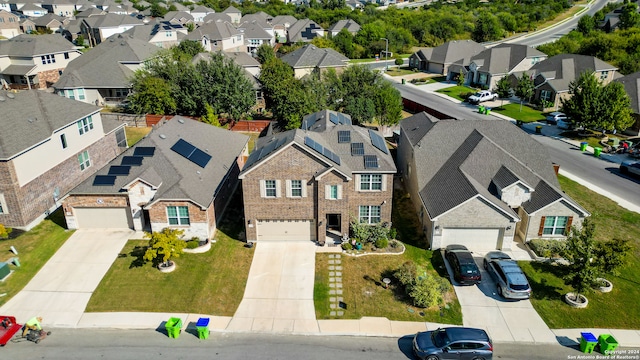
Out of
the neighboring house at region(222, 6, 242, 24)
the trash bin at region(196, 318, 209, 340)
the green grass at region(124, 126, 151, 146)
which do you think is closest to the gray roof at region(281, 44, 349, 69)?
the green grass at region(124, 126, 151, 146)

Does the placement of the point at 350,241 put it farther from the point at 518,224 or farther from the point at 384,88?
the point at 384,88

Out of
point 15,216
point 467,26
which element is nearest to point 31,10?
point 467,26

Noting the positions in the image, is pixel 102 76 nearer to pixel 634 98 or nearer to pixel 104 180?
pixel 104 180

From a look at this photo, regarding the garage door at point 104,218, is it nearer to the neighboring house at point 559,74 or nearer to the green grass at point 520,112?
the green grass at point 520,112

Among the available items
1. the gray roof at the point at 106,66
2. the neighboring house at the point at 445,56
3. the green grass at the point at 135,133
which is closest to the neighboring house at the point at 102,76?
the gray roof at the point at 106,66

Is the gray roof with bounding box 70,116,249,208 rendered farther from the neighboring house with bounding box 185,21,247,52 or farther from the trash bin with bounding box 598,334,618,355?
the neighboring house with bounding box 185,21,247,52
